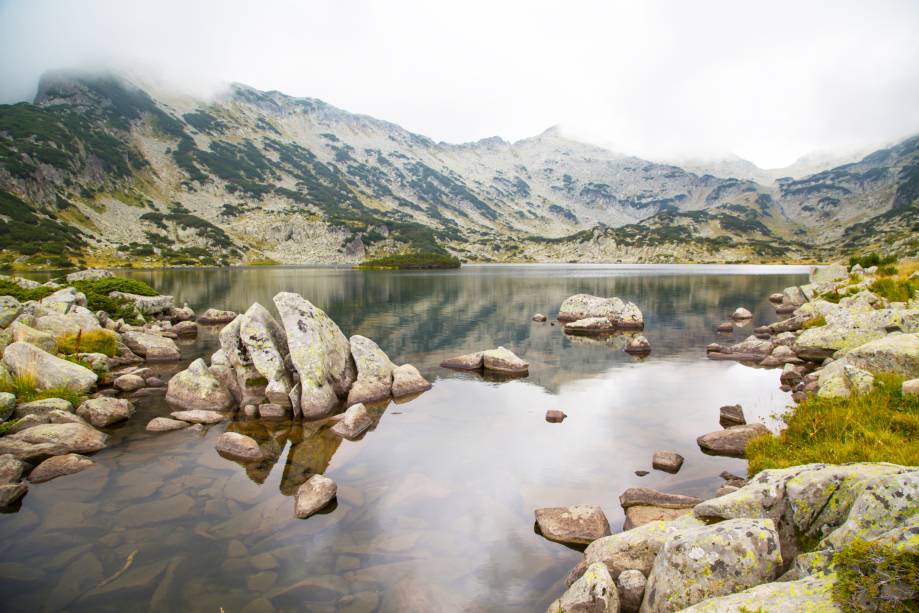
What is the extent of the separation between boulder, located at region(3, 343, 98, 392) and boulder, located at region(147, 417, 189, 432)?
5.28 m

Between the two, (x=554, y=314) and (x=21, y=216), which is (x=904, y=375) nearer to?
(x=554, y=314)

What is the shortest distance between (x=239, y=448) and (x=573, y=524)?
12.6 m

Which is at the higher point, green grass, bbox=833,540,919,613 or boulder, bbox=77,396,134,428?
green grass, bbox=833,540,919,613

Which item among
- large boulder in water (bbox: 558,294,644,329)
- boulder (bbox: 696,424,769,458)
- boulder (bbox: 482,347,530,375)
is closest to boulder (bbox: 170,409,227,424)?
boulder (bbox: 482,347,530,375)

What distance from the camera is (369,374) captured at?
988 inches

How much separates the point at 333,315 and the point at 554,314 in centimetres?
2828

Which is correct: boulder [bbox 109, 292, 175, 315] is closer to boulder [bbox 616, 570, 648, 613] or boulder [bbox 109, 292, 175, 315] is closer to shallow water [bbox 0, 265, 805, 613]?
shallow water [bbox 0, 265, 805, 613]

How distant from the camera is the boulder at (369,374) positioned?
2394cm

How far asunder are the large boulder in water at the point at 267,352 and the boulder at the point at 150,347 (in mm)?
11965

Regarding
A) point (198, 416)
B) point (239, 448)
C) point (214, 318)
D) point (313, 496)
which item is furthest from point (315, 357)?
point (214, 318)

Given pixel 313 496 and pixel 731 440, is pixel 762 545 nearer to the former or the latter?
pixel 731 440

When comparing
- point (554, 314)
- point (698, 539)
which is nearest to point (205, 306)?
point (554, 314)

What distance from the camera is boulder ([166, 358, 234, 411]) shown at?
22453mm

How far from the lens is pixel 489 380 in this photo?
2869 cm
